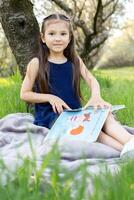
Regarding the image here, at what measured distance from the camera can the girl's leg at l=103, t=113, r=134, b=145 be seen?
12.4 ft

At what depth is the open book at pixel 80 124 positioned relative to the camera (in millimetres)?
3762

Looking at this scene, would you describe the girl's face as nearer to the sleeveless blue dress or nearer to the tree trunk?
the sleeveless blue dress

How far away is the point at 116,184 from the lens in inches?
73.2

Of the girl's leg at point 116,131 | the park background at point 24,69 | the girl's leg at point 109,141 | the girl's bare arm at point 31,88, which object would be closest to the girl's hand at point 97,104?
the girl's leg at point 116,131

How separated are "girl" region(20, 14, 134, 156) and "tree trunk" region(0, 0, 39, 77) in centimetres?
97

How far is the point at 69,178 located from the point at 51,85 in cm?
257

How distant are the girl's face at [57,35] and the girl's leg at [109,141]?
2.70ft

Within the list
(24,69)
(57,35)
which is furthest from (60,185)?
(24,69)

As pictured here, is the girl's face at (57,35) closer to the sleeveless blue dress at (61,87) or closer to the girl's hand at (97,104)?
the sleeveless blue dress at (61,87)

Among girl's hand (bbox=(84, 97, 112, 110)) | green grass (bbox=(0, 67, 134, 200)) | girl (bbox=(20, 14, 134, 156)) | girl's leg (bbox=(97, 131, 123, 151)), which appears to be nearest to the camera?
green grass (bbox=(0, 67, 134, 200))

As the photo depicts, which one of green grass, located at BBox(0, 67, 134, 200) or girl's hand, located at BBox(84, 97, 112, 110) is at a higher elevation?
green grass, located at BBox(0, 67, 134, 200)

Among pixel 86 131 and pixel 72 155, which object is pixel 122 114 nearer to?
pixel 86 131

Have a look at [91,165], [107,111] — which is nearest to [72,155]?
Answer: [91,165]

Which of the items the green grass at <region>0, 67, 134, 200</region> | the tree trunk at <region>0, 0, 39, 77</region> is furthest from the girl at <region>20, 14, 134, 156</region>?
the green grass at <region>0, 67, 134, 200</region>
